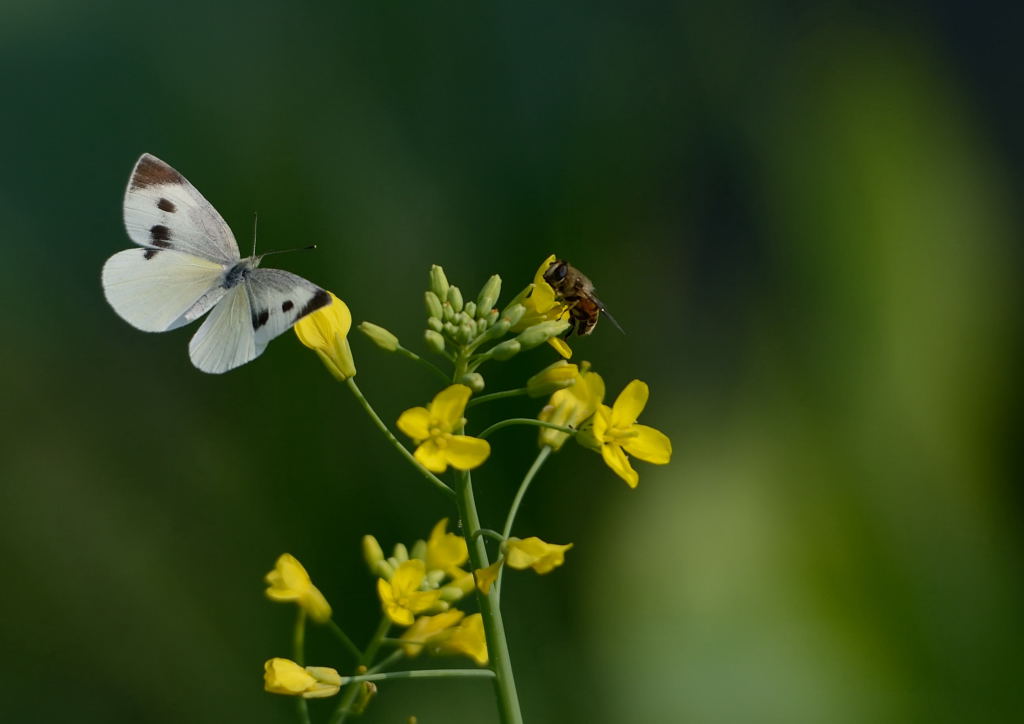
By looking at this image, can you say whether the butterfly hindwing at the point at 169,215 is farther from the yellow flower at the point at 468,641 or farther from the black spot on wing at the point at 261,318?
the yellow flower at the point at 468,641

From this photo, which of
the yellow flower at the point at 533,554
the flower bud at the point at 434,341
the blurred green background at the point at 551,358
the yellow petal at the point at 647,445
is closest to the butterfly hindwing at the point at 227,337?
the flower bud at the point at 434,341

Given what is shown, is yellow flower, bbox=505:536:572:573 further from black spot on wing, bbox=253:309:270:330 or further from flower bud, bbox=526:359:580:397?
black spot on wing, bbox=253:309:270:330

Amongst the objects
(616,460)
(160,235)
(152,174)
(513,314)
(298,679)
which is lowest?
(298,679)

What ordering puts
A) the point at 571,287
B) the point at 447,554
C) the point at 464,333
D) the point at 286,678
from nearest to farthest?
1. the point at 286,678
2. the point at 464,333
3. the point at 447,554
4. the point at 571,287

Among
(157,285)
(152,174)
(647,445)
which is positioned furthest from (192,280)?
(647,445)

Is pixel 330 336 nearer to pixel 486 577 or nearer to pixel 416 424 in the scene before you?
pixel 416 424

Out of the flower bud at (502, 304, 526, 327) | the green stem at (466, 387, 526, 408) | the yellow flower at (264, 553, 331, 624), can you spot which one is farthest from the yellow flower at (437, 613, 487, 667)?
the flower bud at (502, 304, 526, 327)
